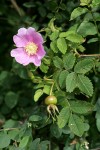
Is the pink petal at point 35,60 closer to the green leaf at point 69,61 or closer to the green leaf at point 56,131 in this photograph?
the green leaf at point 69,61

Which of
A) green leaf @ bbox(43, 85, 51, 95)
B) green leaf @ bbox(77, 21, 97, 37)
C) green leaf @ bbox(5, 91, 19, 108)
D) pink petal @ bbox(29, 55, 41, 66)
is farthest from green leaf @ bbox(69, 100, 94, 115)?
green leaf @ bbox(5, 91, 19, 108)

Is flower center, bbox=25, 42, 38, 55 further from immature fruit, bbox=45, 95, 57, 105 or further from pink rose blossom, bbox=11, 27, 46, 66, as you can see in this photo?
immature fruit, bbox=45, 95, 57, 105

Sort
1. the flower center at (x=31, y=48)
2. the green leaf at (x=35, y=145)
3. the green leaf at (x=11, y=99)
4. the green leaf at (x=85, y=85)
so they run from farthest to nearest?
the green leaf at (x=11, y=99)
the flower center at (x=31, y=48)
the green leaf at (x=35, y=145)
the green leaf at (x=85, y=85)

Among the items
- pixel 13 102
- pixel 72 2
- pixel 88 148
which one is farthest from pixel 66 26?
pixel 88 148

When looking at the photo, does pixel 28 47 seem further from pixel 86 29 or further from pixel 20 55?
pixel 86 29

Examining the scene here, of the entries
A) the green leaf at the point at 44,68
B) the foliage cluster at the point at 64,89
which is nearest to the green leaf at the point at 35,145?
the foliage cluster at the point at 64,89

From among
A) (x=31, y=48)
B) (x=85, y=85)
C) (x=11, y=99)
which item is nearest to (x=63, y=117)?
(x=85, y=85)
